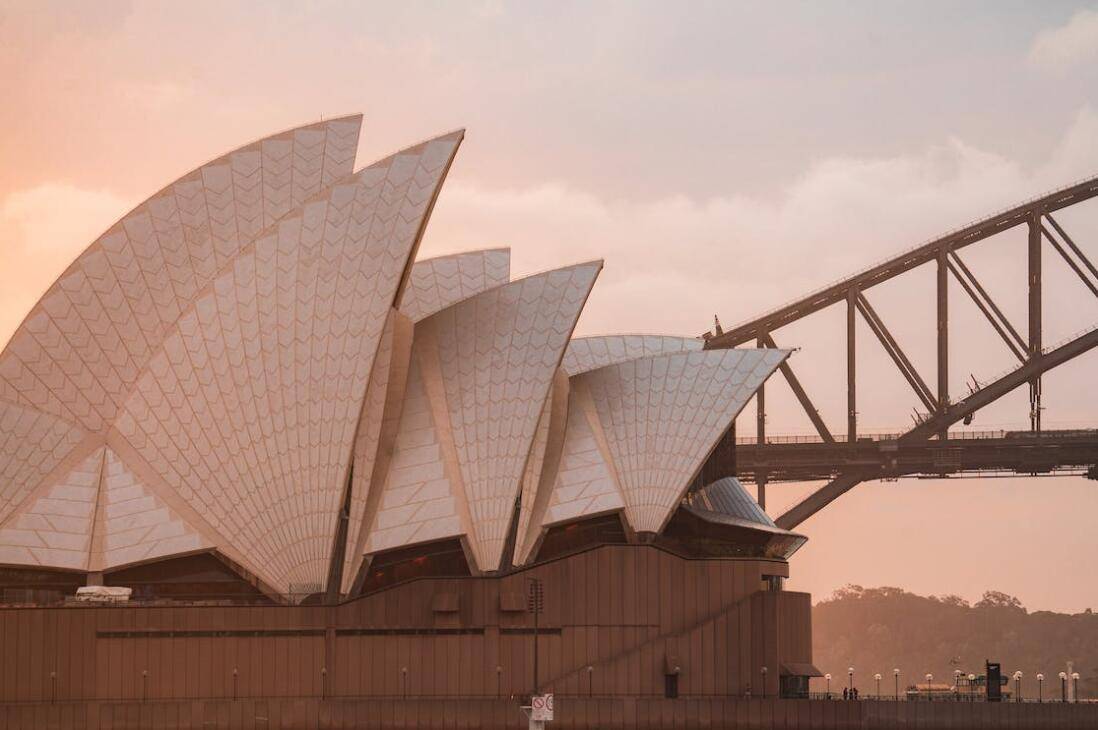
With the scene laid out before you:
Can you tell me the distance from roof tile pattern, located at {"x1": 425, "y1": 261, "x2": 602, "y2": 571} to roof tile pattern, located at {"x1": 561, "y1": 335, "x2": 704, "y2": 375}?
8953 millimetres

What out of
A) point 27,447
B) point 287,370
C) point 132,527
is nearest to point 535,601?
point 287,370

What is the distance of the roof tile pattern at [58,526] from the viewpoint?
77812 mm

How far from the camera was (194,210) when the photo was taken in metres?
83.2

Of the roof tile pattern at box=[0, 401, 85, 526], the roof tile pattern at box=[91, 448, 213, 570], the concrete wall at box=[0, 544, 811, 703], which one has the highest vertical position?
the roof tile pattern at box=[0, 401, 85, 526]

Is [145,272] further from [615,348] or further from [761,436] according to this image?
[761,436]

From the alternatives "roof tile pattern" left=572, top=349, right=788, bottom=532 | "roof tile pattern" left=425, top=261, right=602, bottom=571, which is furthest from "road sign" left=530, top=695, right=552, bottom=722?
"roof tile pattern" left=572, top=349, right=788, bottom=532

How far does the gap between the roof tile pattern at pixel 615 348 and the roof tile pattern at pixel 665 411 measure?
6.53m

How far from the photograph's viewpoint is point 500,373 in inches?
3159

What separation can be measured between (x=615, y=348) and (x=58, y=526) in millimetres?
28000

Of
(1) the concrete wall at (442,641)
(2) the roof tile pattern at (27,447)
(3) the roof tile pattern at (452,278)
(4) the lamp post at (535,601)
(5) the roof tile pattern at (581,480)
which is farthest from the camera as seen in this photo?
(3) the roof tile pattern at (452,278)

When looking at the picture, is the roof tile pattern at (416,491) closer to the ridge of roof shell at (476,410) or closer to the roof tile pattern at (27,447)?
the ridge of roof shell at (476,410)

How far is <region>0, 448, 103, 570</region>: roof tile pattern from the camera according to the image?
77.8 metres

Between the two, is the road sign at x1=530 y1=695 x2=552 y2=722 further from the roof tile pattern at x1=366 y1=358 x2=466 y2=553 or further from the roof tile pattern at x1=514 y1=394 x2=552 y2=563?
the roof tile pattern at x1=514 y1=394 x2=552 y2=563

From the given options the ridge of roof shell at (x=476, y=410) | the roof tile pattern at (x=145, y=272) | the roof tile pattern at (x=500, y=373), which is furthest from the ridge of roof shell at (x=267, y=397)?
the roof tile pattern at (x=500, y=373)
